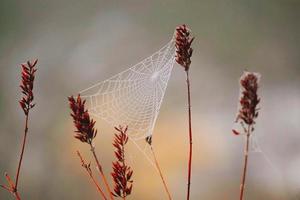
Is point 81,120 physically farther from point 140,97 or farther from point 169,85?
point 169,85

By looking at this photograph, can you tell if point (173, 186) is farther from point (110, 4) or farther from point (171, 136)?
point (110, 4)

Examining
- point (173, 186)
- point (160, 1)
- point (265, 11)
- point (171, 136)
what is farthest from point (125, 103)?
point (265, 11)

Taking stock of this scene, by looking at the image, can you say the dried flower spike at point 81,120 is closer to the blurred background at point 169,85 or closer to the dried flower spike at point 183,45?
the dried flower spike at point 183,45

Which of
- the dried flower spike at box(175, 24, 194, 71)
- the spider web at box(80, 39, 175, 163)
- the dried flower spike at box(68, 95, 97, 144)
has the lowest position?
the dried flower spike at box(68, 95, 97, 144)

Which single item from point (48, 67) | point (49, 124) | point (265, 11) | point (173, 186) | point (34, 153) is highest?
point (265, 11)

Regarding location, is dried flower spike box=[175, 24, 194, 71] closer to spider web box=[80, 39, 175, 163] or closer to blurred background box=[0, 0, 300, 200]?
spider web box=[80, 39, 175, 163]

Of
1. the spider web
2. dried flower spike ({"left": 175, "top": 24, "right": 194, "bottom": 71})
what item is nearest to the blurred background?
the spider web

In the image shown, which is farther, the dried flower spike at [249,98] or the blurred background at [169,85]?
the blurred background at [169,85]

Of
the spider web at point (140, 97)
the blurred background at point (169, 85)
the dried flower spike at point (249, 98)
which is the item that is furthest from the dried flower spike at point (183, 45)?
the blurred background at point (169, 85)
